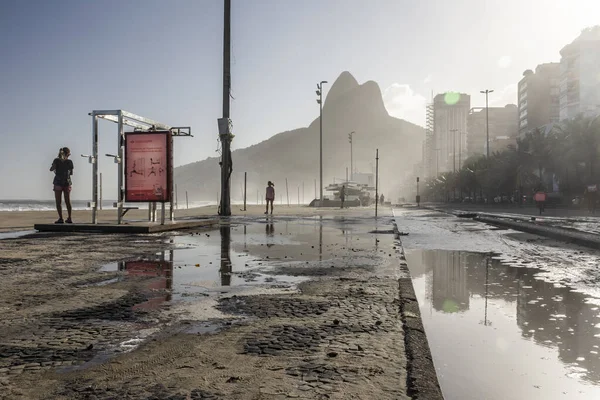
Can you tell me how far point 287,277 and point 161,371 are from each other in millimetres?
3623

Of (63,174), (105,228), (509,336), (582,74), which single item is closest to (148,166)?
(105,228)

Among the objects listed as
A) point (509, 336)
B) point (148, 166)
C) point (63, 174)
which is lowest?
point (509, 336)

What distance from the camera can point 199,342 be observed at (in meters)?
3.58

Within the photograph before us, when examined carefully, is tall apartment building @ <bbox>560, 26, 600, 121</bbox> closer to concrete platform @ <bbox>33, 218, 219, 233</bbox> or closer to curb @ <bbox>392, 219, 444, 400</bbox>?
concrete platform @ <bbox>33, 218, 219, 233</bbox>

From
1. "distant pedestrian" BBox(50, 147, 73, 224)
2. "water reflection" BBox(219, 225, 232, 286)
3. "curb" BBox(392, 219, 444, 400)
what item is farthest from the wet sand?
"curb" BBox(392, 219, 444, 400)

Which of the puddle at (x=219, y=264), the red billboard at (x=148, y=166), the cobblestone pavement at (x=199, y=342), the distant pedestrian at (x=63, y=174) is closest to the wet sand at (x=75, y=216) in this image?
the distant pedestrian at (x=63, y=174)

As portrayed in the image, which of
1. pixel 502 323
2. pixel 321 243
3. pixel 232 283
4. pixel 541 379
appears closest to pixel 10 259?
pixel 232 283

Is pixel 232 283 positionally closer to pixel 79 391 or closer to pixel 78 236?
pixel 79 391

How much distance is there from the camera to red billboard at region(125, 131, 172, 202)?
Answer: 14406mm

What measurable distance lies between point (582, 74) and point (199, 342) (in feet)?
435

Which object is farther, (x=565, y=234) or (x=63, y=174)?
(x=63, y=174)

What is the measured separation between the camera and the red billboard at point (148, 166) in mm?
14406

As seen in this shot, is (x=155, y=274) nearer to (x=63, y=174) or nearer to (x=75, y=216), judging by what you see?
(x=63, y=174)

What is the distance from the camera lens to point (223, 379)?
2850 millimetres
